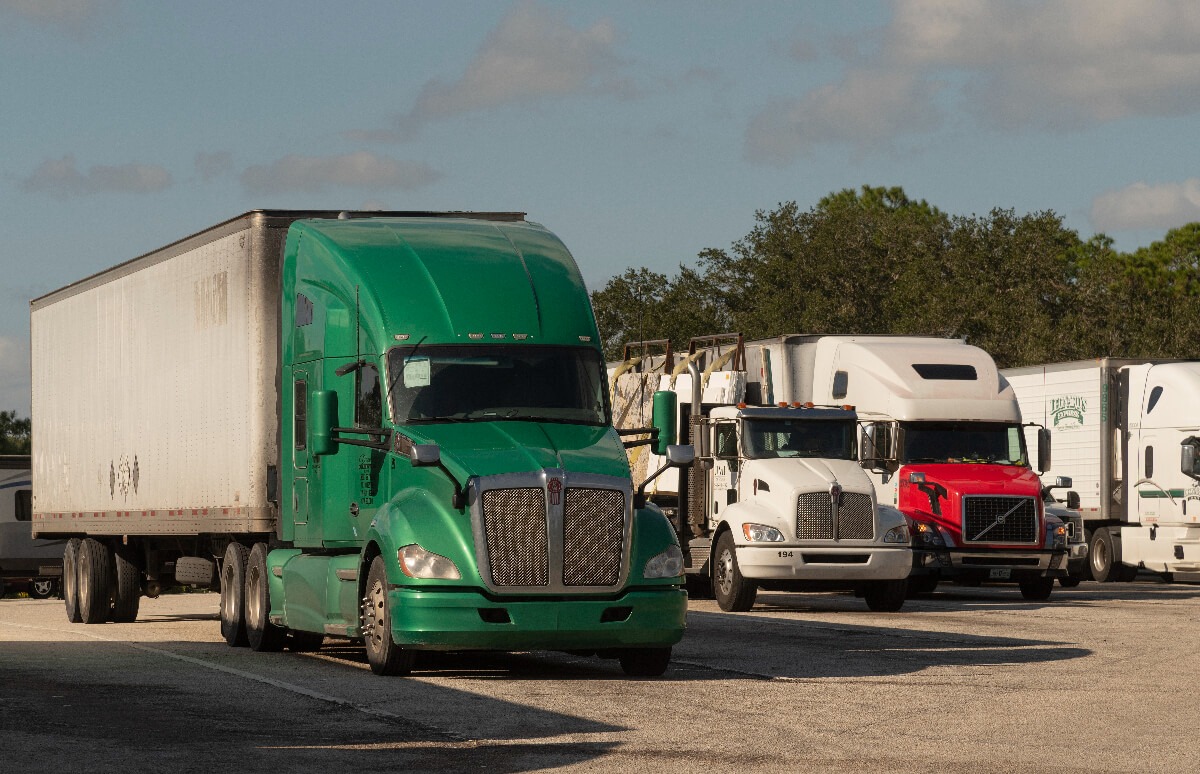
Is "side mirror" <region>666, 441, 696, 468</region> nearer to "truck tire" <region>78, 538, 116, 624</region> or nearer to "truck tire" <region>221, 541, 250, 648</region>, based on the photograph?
"truck tire" <region>221, 541, 250, 648</region>

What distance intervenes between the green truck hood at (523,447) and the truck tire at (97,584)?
1083 centimetres

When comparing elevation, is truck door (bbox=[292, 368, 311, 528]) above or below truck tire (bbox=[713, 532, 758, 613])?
above

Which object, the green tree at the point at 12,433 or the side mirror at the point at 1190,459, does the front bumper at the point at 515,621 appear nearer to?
the side mirror at the point at 1190,459

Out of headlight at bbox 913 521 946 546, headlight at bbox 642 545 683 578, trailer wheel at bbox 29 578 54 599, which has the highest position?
headlight at bbox 642 545 683 578

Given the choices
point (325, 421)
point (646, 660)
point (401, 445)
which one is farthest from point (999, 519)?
point (401, 445)

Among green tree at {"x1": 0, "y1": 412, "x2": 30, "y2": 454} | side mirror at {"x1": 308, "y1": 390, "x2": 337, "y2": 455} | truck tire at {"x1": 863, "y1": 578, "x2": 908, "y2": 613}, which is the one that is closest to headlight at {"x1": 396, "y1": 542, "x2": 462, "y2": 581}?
side mirror at {"x1": 308, "y1": 390, "x2": 337, "y2": 455}

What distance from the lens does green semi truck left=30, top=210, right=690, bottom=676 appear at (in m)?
15.9

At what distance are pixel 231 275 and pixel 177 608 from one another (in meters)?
12.8

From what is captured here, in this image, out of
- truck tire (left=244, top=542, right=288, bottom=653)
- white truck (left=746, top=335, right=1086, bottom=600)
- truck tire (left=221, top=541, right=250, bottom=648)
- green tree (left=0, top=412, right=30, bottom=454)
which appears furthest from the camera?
green tree (left=0, top=412, right=30, bottom=454)

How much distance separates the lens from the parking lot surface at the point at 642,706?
37.9ft

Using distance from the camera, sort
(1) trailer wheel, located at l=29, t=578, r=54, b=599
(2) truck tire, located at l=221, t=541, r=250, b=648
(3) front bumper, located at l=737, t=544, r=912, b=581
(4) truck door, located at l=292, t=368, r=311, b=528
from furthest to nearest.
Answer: (1) trailer wheel, located at l=29, t=578, r=54, b=599
(3) front bumper, located at l=737, t=544, r=912, b=581
(2) truck tire, located at l=221, t=541, r=250, b=648
(4) truck door, located at l=292, t=368, r=311, b=528

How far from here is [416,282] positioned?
57.2ft

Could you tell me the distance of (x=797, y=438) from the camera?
27.7m

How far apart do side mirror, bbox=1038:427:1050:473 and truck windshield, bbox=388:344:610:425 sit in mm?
13643
